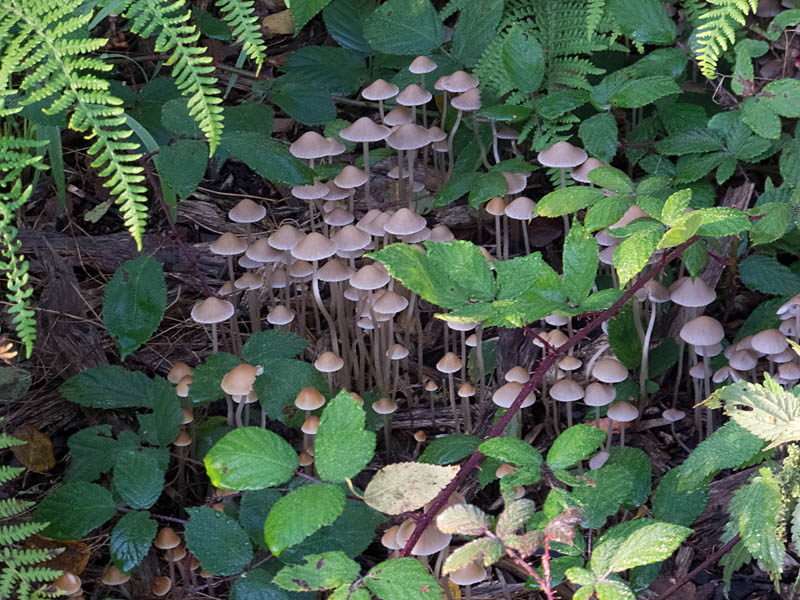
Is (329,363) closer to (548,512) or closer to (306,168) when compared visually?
(306,168)

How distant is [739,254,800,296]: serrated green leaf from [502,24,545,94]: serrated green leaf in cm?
121

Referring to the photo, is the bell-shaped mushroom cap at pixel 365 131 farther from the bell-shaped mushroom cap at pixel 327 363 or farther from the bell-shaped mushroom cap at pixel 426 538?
the bell-shaped mushroom cap at pixel 426 538

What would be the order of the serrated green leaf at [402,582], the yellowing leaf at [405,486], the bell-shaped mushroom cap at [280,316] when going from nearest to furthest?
the serrated green leaf at [402,582] → the yellowing leaf at [405,486] → the bell-shaped mushroom cap at [280,316]

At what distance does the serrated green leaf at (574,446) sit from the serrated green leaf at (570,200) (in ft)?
2.87

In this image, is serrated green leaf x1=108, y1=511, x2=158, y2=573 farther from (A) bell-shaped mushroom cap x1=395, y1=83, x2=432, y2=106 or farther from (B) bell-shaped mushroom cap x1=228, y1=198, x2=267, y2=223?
(A) bell-shaped mushroom cap x1=395, y1=83, x2=432, y2=106

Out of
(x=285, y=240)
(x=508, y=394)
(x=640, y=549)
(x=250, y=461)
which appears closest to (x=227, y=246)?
(x=285, y=240)

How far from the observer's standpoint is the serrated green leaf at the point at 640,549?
1.86 m

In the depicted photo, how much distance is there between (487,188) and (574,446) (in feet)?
5.77

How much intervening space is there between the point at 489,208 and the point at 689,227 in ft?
5.21

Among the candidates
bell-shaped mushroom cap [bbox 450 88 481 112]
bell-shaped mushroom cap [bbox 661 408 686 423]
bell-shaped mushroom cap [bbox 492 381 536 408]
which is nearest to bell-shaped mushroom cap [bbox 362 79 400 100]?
bell-shaped mushroom cap [bbox 450 88 481 112]

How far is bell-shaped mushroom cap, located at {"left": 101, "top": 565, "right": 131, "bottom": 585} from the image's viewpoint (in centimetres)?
288

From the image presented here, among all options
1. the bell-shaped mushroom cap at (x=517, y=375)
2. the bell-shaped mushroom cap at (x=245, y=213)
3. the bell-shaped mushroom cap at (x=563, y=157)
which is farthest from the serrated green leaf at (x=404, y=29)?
the bell-shaped mushroom cap at (x=517, y=375)

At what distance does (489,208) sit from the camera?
147 inches

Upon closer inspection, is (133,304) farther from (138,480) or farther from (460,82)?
(460,82)
